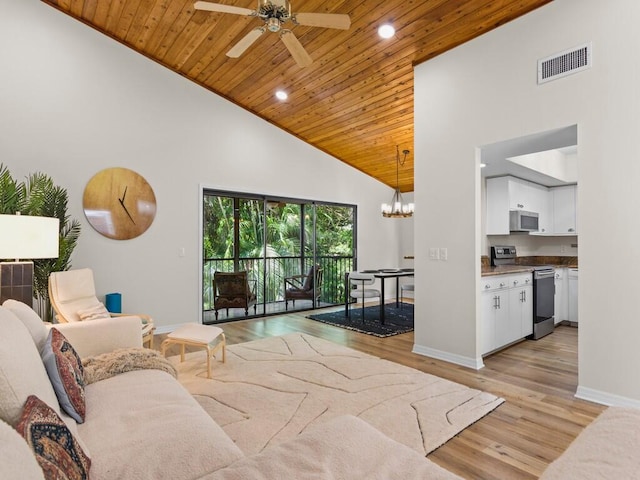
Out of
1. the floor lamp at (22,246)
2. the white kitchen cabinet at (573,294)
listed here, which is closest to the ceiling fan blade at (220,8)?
the floor lamp at (22,246)

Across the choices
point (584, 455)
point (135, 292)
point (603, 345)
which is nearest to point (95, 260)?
point (135, 292)

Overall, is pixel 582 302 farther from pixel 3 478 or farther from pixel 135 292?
pixel 135 292

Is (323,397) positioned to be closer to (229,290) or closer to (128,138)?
(229,290)

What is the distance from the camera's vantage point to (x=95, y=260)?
437 centimetres

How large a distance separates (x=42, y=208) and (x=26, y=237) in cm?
134

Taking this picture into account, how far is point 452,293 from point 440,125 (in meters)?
1.73

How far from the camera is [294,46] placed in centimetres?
287

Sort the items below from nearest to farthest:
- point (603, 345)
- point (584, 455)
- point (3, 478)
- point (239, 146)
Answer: point (3, 478), point (584, 455), point (603, 345), point (239, 146)

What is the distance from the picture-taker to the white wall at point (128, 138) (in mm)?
3984

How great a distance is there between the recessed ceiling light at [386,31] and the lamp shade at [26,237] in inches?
133

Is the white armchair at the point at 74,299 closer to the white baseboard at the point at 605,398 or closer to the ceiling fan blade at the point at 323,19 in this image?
the ceiling fan blade at the point at 323,19

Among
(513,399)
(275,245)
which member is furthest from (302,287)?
(513,399)

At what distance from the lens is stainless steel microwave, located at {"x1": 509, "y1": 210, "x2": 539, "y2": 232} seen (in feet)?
16.4

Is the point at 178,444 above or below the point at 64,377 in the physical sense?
below
